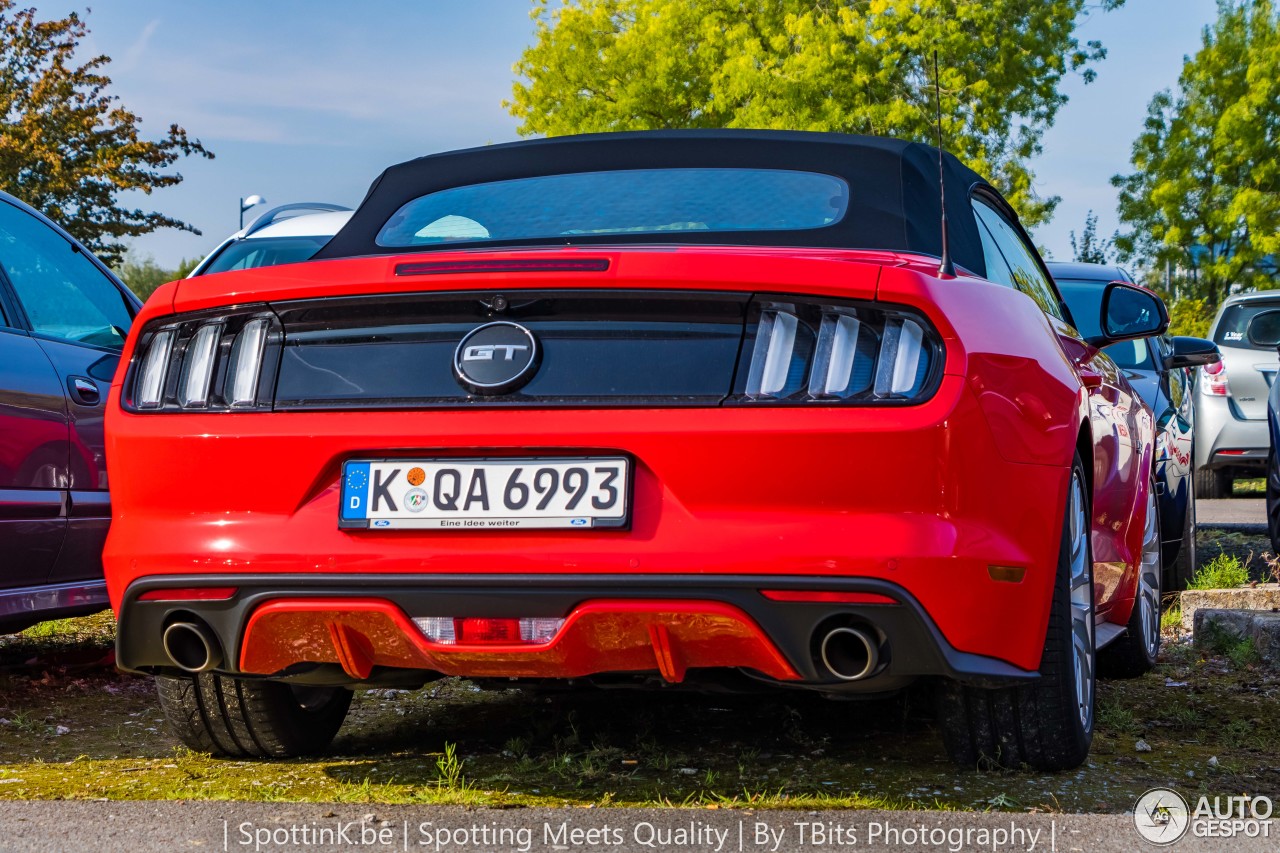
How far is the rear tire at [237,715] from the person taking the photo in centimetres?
376

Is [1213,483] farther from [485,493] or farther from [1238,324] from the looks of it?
[485,493]

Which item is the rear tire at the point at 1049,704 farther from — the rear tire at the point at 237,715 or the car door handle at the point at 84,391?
the car door handle at the point at 84,391

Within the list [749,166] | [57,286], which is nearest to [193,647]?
[749,166]

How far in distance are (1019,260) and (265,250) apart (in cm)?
659

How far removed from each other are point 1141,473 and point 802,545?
2345 millimetres

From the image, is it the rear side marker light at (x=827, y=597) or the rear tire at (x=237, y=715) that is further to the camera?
the rear tire at (x=237, y=715)

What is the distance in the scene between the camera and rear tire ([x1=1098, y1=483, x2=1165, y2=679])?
5145 millimetres

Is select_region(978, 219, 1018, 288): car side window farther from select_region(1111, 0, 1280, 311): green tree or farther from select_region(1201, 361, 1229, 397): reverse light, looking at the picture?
select_region(1111, 0, 1280, 311): green tree

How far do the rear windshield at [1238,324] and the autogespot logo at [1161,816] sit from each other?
10.9 m

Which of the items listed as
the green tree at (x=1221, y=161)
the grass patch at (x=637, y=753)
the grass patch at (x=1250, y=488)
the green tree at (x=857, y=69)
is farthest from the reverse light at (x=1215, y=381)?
the green tree at (x=1221, y=161)

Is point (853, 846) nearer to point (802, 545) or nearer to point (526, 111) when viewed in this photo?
point (802, 545)

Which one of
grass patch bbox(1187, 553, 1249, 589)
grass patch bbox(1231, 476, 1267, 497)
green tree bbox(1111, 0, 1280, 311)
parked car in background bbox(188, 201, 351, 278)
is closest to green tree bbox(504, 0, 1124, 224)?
green tree bbox(1111, 0, 1280, 311)

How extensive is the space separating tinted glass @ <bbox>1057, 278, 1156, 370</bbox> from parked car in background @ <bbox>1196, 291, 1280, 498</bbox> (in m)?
5.00

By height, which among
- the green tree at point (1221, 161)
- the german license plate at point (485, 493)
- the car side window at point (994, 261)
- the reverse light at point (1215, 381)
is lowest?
the german license plate at point (485, 493)
